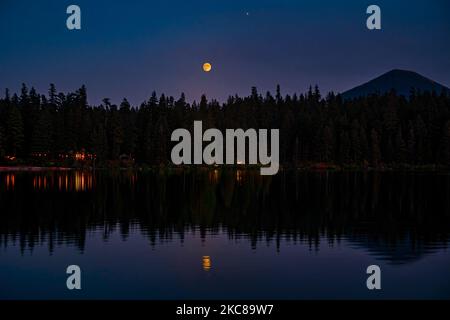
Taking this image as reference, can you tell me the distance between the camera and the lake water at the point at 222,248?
21.8 metres

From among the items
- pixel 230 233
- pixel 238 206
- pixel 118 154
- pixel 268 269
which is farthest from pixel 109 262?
pixel 118 154

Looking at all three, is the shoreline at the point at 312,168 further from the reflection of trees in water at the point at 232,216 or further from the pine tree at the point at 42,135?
the reflection of trees in water at the point at 232,216

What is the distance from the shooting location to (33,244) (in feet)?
97.7

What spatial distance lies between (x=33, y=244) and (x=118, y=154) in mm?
121489

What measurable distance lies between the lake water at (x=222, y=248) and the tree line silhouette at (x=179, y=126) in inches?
3417

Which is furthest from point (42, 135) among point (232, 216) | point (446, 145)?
point (446, 145)

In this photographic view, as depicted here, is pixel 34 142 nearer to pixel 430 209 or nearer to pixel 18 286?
pixel 430 209

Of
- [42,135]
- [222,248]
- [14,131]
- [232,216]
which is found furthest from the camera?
[42,135]

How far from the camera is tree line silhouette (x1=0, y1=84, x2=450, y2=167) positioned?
135 meters

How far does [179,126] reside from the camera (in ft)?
550

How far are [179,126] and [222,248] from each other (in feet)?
457

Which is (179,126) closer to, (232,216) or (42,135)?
(42,135)

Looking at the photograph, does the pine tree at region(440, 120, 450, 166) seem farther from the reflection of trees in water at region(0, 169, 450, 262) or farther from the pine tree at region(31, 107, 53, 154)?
the pine tree at region(31, 107, 53, 154)

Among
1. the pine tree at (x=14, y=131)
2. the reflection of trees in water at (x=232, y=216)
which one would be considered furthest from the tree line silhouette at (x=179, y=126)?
the reflection of trees in water at (x=232, y=216)
